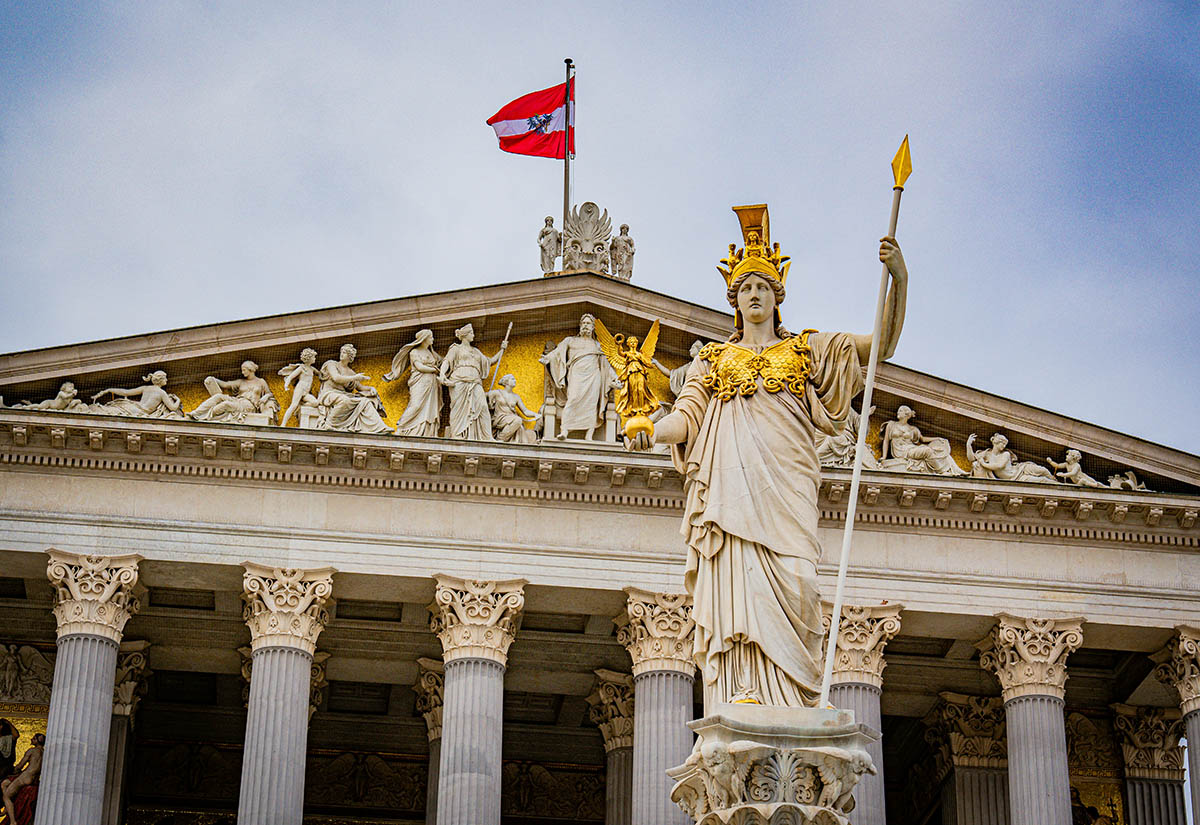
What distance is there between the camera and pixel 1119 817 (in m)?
38.8

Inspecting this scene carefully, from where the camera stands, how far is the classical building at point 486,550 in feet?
109

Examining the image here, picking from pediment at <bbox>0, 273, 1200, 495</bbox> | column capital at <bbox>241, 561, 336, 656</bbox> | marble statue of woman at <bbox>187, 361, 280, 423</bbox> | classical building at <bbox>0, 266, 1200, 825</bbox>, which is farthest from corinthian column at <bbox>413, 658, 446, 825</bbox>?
marble statue of woman at <bbox>187, 361, 280, 423</bbox>

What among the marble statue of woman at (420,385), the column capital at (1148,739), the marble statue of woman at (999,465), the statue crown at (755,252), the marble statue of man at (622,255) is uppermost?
the marble statue of man at (622,255)

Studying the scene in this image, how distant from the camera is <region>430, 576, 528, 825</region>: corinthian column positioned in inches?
1265

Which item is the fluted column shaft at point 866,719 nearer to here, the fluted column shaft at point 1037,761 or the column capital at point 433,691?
the fluted column shaft at point 1037,761

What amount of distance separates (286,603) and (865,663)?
9009mm

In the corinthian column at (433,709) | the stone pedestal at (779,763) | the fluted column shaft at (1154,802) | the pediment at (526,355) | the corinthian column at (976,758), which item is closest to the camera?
the stone pedestal at (779,763)

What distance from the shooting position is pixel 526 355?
36.3 metres

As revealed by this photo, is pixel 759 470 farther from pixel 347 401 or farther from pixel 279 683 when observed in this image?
pixel 347 401

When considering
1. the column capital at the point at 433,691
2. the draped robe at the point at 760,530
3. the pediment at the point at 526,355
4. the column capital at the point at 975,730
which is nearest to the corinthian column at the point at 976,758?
the column capital at the point at 975,730

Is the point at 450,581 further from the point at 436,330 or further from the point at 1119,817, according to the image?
the point at 1119,817

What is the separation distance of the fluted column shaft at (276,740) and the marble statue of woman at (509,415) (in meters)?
4.79

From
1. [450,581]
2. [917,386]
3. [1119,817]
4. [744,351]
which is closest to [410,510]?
[450,581]

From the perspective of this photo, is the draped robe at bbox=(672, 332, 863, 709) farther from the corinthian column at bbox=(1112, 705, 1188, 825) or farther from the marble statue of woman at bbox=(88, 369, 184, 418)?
the corinthian column at bbox=(1112, 705, 1188, 825)
